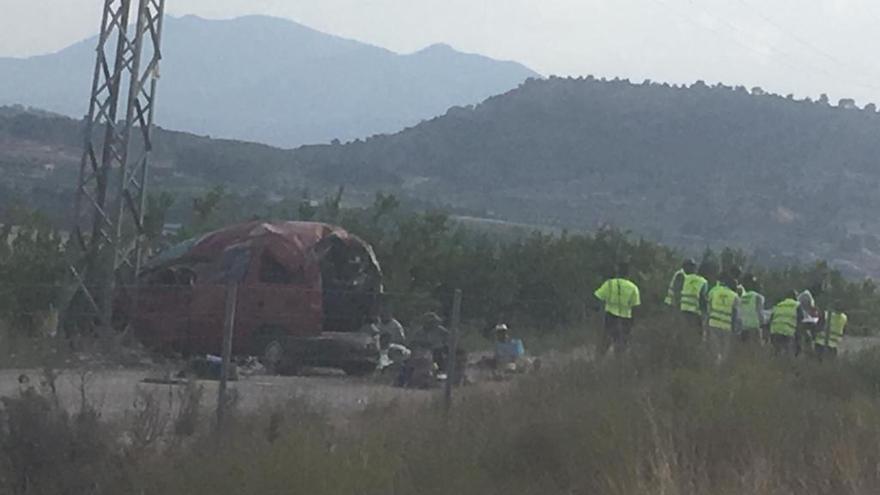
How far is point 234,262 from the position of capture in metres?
23.2

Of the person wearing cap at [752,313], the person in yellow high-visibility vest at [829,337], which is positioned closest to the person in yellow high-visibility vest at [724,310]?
the person wearing cap at [752,313]

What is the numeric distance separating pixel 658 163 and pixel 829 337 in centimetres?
7904

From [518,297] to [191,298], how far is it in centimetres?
1179

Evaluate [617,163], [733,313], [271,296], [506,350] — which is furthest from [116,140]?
[617,163]

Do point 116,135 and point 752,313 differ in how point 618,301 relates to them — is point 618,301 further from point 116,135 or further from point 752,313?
point 116,135

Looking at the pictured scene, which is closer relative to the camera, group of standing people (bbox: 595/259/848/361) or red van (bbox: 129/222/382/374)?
group of standing people (bbox: 595/259/848/361)

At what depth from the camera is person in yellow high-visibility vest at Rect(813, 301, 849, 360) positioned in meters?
21.8

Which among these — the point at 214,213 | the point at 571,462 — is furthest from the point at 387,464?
the point at 214,213

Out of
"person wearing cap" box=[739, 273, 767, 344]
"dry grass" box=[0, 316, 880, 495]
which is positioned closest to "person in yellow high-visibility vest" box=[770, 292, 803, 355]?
"person wearing cap" box=[739, 273, 767, 344]

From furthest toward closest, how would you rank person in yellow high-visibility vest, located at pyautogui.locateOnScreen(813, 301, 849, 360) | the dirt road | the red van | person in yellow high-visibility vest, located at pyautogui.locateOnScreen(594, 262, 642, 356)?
1. person in yellow high-visibility vest, located at pyautogui.locateOnScreen(813, 301, 849, 360)
2. the red van
3. person in yellow high-visibility vest, located at pyautogui.locateOnScreen(594, 262, 642, 356)
4. the dirt road

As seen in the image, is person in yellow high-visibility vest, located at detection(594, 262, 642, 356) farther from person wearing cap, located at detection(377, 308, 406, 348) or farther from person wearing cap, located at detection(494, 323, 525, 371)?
person wearing cap, located at detection(377, 308, 406, 348)

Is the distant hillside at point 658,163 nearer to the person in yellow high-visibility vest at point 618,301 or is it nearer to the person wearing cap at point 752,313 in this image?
the person wearing cap at point 752,313

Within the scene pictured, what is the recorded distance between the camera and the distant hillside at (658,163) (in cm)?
8900

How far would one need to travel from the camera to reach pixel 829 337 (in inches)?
929
